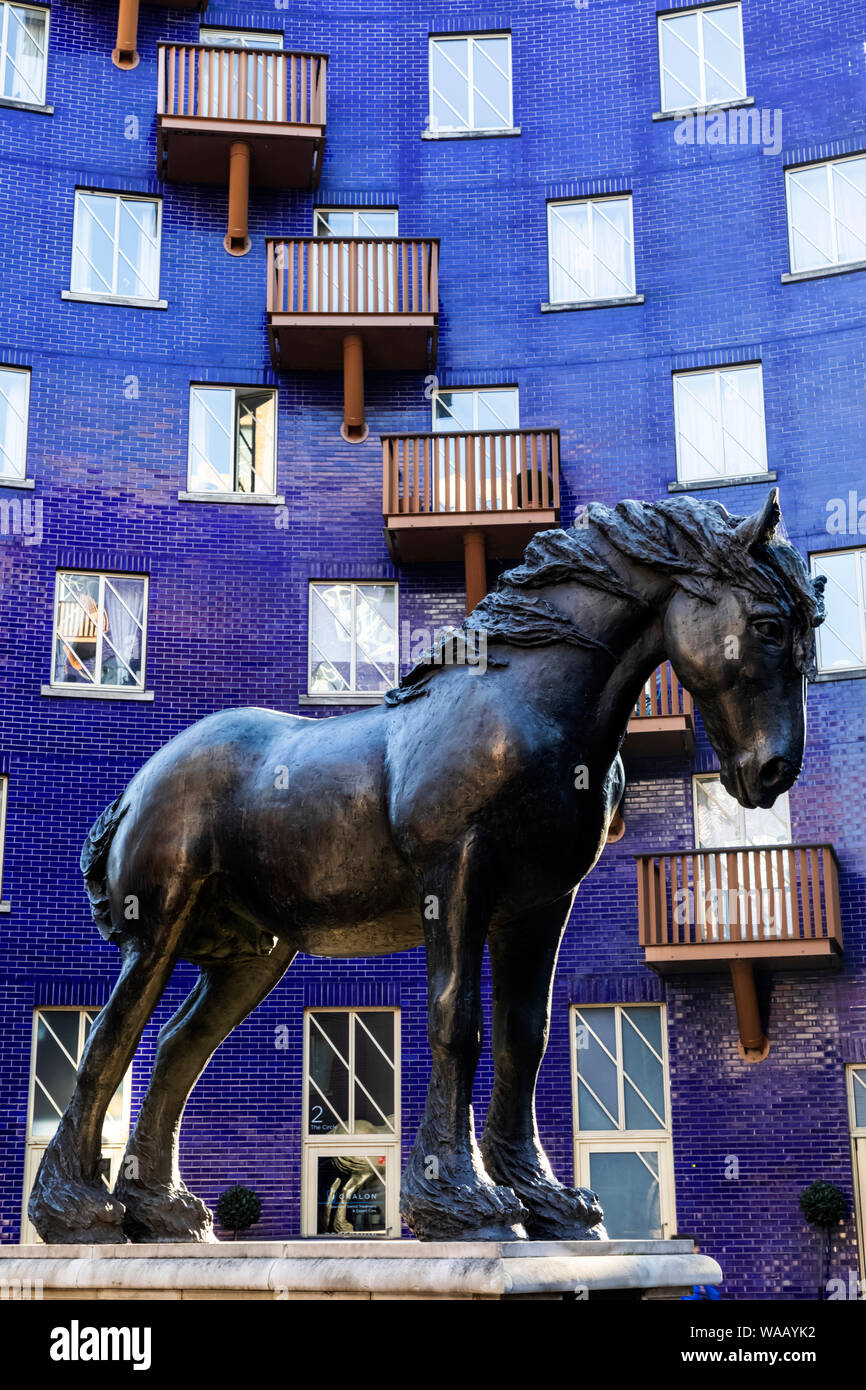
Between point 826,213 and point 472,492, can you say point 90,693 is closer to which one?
point 472,492

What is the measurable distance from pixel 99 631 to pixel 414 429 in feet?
20.3

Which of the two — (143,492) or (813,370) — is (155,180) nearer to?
(143,492)

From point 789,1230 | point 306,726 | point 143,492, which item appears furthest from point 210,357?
point 306,726

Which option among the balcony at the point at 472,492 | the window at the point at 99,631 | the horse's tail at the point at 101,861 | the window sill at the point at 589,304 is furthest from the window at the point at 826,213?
the horse's tail at the point at 101,861

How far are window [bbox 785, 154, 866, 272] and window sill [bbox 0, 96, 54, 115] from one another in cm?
1223

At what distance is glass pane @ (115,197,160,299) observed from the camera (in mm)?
26188

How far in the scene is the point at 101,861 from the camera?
7715 mm

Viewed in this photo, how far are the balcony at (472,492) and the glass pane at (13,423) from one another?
5.70 metres

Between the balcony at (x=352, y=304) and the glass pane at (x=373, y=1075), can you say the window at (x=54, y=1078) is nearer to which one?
the glass pane at (x=373, y=1075)

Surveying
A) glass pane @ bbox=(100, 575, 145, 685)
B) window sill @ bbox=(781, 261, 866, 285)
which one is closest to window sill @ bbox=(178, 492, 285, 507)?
glass pane @ bbox=(100, 575, 145, 685)

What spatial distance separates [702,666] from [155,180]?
74.7 feet

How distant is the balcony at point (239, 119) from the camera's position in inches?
1022

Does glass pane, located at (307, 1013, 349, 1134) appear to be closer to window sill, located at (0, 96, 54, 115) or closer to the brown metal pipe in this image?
Result: the brown metal pipe

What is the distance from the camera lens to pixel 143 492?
985 inches
